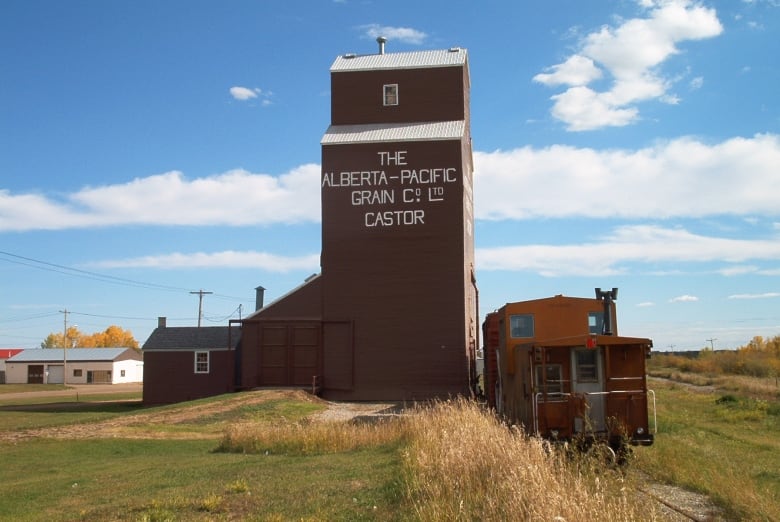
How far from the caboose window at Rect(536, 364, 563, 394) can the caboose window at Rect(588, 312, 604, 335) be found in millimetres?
3132

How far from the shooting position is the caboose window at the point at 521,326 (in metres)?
18.5

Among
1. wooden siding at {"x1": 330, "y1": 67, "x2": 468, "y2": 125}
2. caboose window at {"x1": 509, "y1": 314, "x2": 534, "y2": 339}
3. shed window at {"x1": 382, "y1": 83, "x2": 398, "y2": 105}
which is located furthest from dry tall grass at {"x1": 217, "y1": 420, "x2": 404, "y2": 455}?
shed window at {"x1": 382, "y1": 83, "x2": 398, "y2": 105}

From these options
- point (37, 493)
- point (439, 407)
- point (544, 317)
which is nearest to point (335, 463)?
point (439, 407)

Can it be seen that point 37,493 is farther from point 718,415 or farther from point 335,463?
point 718,415

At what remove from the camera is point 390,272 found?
38094 millimetres

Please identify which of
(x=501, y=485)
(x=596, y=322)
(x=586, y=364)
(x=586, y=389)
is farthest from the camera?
(x=596, y=322)

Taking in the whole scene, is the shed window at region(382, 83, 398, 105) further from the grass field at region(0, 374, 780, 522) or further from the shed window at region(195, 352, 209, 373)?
the grass field at region(0, 374, 780, 522)

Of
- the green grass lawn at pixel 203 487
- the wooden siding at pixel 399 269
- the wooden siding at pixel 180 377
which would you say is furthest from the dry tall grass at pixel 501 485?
the wooden siding at pixel 180 377

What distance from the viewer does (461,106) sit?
132ft

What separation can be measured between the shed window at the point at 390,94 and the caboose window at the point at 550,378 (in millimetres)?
27716

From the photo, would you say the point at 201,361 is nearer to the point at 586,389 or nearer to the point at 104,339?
the point at 586,389

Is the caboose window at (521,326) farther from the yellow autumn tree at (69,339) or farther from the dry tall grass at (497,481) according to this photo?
the yellow autumn tree at (69,339)

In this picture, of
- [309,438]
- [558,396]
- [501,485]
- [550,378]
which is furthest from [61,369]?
[501,485]

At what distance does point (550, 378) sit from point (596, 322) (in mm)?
3456
